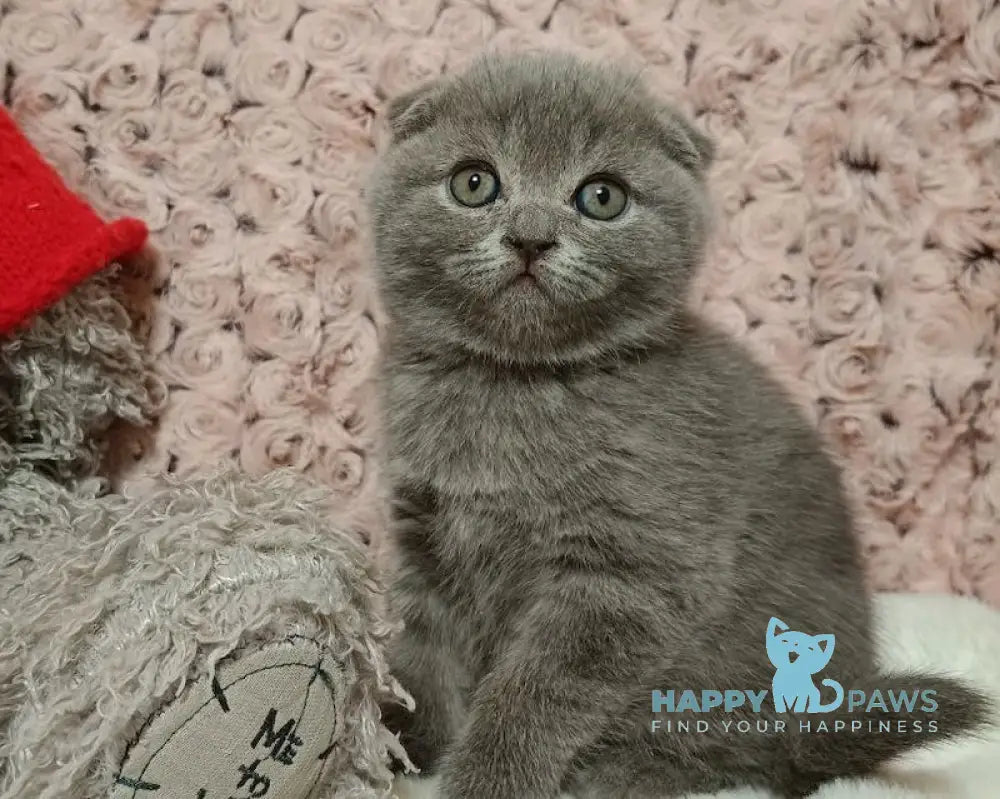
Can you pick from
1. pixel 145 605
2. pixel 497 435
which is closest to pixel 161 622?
pixel 145 605

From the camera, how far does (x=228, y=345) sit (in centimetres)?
112

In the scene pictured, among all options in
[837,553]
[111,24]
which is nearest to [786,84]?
[837,553]

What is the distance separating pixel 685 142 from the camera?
864 mm

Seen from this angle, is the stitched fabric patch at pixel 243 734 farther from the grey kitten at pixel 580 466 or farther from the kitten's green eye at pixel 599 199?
the kitten's green eye at pixel 599 199

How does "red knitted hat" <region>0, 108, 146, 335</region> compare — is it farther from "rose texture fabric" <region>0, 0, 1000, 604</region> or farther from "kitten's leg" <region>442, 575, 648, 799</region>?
"kitten's leg" <region>442, 575, 648, 799</region>

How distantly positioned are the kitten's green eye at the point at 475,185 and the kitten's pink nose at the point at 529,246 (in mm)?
71

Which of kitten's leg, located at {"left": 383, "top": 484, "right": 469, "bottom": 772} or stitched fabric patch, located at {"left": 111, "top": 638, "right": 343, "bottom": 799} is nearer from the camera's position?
stitched fabric patch, located at {"left": 111, "top": 638, "right": 343, "bottom": 799}

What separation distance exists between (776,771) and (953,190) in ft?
2.51

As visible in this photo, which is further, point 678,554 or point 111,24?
point 111,24

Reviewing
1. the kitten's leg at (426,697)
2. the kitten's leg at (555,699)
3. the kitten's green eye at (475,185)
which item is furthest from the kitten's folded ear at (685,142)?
the kitten's leg at (426,697)

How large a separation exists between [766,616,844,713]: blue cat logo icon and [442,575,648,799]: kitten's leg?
132 mm

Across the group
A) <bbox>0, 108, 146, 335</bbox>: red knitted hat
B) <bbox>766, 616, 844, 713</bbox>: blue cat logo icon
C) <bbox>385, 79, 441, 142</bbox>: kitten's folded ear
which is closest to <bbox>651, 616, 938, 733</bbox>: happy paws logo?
<bbox>766, 616, 844, 713</bbox>: blue cat logo icon

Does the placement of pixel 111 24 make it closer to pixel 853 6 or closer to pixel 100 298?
pixel 100 298

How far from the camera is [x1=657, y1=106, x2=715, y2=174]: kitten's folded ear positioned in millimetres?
861
